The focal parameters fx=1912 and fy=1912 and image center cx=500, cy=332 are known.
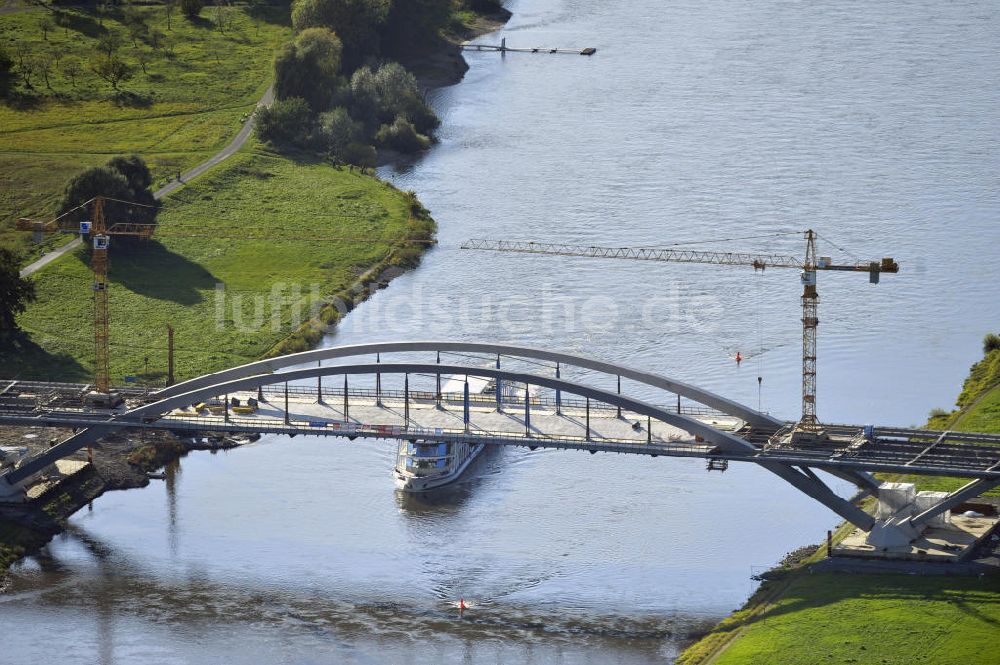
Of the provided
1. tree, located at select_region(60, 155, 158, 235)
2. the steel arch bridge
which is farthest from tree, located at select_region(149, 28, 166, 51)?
the steel arch bridge

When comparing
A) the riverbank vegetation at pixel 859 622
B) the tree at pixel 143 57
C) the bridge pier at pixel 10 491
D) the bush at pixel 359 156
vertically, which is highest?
the tree at pixel 143 57

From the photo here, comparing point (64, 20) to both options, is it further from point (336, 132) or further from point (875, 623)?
point (875, 623)

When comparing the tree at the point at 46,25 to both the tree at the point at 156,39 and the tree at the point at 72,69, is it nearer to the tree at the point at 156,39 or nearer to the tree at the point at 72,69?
the tree at the point at 72,69

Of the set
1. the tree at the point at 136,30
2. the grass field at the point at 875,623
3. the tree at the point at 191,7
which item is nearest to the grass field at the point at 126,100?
the tree at the point at 136,30

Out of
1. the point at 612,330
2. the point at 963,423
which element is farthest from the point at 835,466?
the point at 612,330

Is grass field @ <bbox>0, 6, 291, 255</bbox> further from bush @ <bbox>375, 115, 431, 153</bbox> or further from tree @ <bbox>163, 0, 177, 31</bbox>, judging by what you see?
bush @ <bbox>375, 115, 431, 153</bbox>

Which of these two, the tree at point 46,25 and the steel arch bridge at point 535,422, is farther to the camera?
the tree at point 46,25
